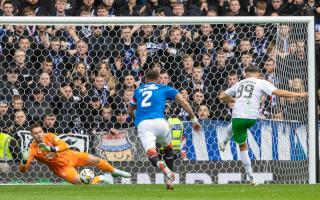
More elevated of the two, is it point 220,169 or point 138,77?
point 138,77

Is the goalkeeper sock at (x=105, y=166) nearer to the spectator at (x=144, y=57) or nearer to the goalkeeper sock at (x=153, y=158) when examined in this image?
the goalkeeper sock at (x=153, y=158)

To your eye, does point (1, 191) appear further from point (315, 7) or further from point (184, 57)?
point (315, 7)

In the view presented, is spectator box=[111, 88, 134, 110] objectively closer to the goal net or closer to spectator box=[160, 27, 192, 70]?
the goal net

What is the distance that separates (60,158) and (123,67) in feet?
6.58

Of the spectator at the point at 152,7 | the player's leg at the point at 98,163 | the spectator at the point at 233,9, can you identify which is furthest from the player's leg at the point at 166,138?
the spectator at the point at 233,9

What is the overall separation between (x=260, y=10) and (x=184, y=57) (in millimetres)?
3652

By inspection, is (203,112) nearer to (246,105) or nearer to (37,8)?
(246,105)

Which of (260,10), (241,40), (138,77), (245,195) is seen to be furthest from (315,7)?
(245,195)

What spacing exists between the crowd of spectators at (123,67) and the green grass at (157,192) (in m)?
2.04

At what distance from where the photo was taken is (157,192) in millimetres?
13258

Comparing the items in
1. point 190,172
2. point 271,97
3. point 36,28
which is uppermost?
point 36,28

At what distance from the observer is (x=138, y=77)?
687 inches

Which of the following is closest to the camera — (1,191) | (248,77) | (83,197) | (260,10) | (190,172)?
(83,197)

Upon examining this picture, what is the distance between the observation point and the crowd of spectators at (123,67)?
1688 centimetres
